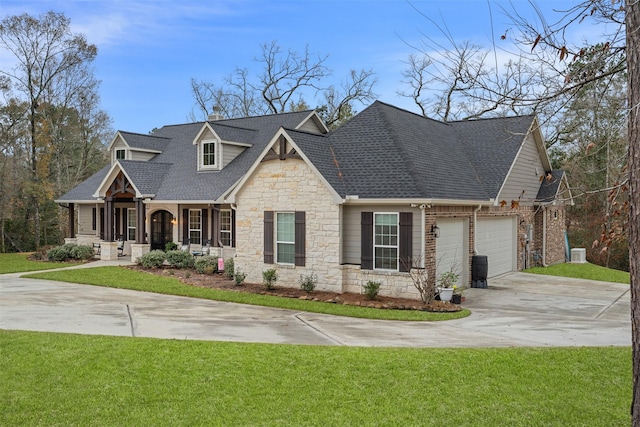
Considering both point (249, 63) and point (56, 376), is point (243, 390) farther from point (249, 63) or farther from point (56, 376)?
point (249, 63)

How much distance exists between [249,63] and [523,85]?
43231 mm

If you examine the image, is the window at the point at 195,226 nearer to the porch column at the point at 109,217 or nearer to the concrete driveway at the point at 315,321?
the porch column at the point at 109,217

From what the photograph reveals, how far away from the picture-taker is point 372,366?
8031 mm

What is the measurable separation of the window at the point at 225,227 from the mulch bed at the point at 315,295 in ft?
12.1

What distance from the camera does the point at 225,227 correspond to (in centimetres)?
2448

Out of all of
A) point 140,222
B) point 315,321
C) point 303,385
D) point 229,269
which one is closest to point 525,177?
point 229,269

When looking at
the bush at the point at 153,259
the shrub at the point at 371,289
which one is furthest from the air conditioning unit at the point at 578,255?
the bush at the point at 153,259

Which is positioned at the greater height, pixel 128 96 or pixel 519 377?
pixel 128 96

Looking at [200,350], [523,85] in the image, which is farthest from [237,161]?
[523,85]

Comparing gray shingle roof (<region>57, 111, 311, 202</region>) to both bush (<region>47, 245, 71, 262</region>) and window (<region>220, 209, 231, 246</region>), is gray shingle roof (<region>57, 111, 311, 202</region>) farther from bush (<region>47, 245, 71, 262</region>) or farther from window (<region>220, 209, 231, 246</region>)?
bush (<region>47, 245, 71, 262</region>)

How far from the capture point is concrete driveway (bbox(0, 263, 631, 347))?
10414 millimetres

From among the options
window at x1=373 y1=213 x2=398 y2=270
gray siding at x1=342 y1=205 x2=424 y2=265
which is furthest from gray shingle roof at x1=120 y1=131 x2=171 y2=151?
window at x1=373 y1=213 x2=398 y2=270

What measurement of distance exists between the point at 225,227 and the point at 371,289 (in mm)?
11278

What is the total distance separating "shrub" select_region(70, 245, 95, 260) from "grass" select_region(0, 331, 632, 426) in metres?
17.7
